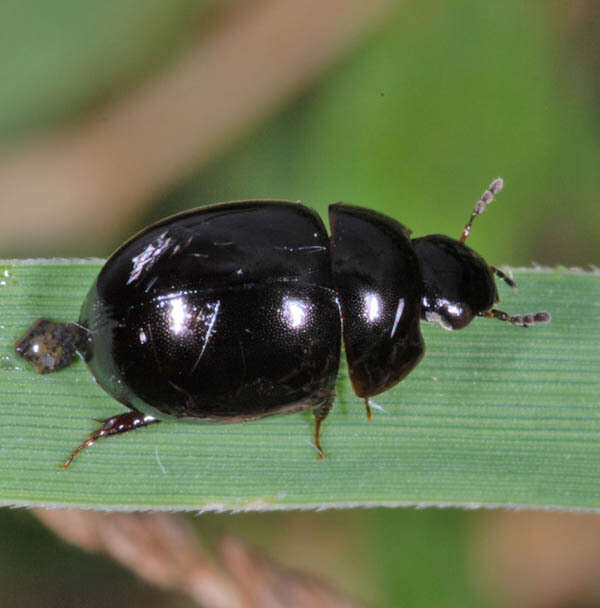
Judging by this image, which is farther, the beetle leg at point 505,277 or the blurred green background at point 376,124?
the blurred green background at point 376,124

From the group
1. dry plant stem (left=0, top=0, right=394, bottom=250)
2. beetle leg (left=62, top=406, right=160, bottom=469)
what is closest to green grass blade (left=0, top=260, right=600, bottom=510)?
beetle leg (left=62, top=406, right=160, bottom=469)

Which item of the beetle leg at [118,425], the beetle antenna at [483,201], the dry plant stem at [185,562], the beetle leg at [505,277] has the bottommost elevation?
the dry plant stem at [185,562]

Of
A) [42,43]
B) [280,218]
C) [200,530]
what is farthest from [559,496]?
[42,43]

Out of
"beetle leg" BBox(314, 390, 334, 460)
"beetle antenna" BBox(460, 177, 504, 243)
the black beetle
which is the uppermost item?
"beetle antenna" BBox(460, 177, 504, 243)

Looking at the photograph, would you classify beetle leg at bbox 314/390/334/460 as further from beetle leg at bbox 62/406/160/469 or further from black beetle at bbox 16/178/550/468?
beetle leg at bbox 62/406/160/469

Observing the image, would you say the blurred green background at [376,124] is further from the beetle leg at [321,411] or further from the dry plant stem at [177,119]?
the beetle leg at [321,411]

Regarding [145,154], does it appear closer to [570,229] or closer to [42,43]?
[42,43]

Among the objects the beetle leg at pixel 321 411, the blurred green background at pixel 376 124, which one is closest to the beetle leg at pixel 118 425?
the beetle leg at pixel 321 411
